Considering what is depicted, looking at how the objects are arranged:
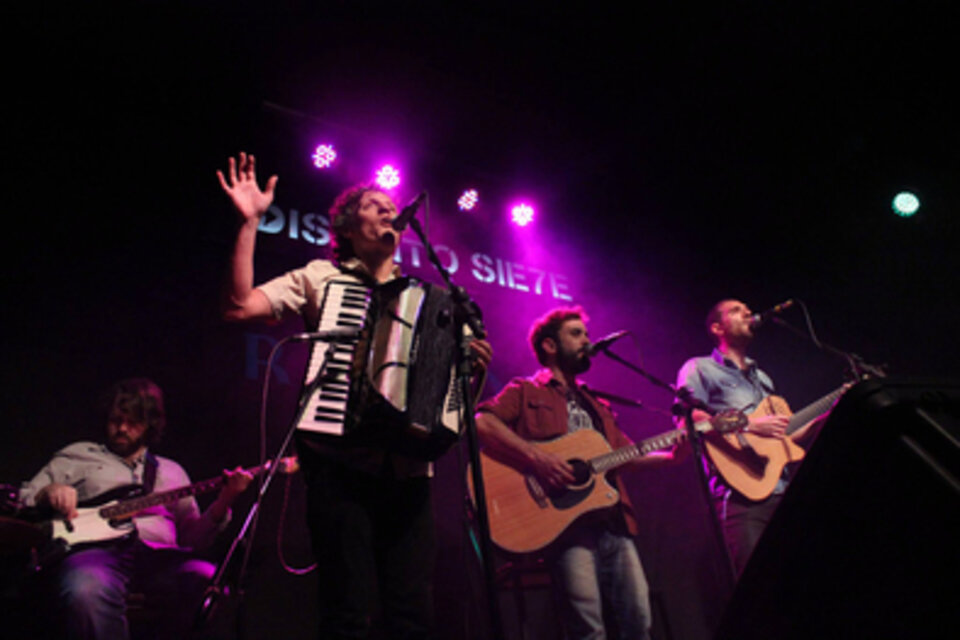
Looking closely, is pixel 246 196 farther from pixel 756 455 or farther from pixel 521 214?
pixel 521 214

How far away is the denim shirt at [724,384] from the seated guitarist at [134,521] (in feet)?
11.4

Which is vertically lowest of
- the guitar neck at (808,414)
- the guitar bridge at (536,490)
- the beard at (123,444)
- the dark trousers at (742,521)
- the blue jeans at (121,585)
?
the blue jeans at (121,585)

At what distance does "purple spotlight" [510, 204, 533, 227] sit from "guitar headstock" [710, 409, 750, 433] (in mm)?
3639

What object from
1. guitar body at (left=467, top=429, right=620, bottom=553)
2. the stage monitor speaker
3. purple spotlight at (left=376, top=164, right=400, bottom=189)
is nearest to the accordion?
the stage monitor speaker

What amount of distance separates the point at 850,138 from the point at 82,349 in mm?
7729

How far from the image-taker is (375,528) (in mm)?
2211

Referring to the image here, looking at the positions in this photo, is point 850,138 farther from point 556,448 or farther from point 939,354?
point 556,448

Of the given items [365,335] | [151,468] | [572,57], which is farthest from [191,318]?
[572,57]

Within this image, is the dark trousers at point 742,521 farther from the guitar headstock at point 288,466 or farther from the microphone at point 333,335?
the microphone at point 333,335

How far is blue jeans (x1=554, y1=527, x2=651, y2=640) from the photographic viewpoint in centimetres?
332

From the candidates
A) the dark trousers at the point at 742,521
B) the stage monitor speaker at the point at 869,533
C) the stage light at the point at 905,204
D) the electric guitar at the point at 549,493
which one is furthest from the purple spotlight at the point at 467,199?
the stage monitor speaker at the point at 869,533

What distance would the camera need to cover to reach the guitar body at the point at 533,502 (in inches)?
146

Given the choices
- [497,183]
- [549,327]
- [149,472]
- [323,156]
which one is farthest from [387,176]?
[149,472]

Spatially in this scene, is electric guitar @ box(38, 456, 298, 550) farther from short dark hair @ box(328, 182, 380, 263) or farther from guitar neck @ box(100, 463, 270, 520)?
short dark hair @ box(328, 182, 380, 263)
